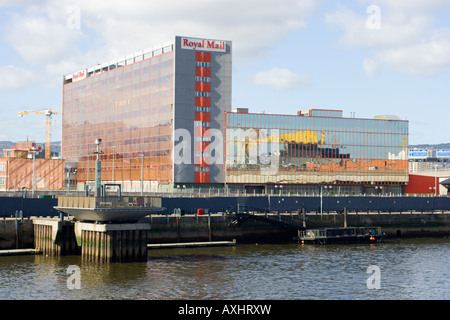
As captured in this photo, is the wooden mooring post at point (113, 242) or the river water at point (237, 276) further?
the wooden mooring post at point (113, 242)

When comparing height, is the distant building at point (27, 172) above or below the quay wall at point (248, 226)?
above

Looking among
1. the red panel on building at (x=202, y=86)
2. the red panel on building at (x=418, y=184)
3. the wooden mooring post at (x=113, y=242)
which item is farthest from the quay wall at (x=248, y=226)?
the red panel on building at (x=202, y=86)

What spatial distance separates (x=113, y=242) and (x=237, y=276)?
15429mm

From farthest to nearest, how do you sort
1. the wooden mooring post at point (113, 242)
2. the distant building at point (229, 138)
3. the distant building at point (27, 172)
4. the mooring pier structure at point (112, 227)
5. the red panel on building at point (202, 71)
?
1. the distant building at point (27, 172)
2. the distant building at point (229, 138)
3. the red panel on building at point (202, 71)
4. the wooden mooring post at point (113, 242)
5. the mooring pier structure at point (112, 227)

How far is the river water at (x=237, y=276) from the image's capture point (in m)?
59.8

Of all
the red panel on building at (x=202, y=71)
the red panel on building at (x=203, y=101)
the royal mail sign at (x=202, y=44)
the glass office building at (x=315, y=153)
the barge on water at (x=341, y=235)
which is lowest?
the barge on water at (x=341, y=235)

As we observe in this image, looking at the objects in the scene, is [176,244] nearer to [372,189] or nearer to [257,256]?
[257,256]

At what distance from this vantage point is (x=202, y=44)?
171500mm

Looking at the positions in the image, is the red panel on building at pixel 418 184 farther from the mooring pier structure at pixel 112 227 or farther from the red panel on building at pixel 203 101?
the mooring pier structure at pixel 112 227

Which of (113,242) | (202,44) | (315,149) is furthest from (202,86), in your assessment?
(113,242)

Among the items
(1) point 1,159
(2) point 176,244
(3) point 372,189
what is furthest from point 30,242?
(3) point 372,189

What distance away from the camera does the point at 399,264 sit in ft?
265

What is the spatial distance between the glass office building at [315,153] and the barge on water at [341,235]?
69519mm

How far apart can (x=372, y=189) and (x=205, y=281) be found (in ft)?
435
